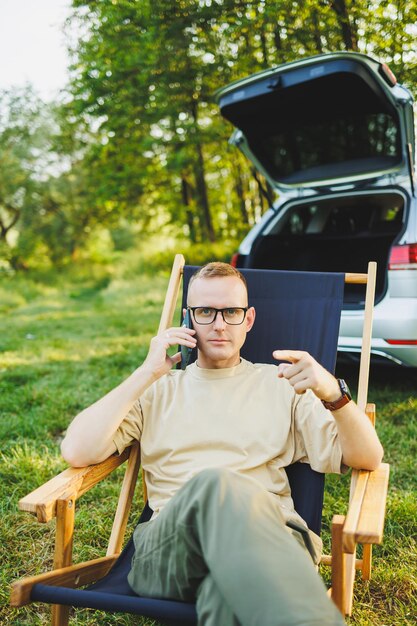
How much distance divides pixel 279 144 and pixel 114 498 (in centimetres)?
313

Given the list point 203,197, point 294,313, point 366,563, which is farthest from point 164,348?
point 203,197

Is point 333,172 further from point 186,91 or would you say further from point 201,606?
point 186,91

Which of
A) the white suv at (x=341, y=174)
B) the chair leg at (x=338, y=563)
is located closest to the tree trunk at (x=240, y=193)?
the white suv at (x=341, y=174)

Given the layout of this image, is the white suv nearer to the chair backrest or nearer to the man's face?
the chair backrest

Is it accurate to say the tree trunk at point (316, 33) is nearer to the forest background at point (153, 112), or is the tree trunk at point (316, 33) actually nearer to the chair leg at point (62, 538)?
the forest background at point (153, 112)

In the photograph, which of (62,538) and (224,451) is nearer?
(62,538)

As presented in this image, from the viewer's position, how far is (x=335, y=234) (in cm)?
525

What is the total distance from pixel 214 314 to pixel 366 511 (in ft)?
2.89

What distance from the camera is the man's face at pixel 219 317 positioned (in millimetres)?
2125

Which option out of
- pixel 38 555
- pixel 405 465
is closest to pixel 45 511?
pixel 38 555

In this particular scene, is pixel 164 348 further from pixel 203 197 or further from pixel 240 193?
pixel 240 193

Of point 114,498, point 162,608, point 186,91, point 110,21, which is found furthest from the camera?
point 186,91

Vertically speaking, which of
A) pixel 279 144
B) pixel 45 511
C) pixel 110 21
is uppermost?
pixel 110 21

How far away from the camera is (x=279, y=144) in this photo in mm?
4629
